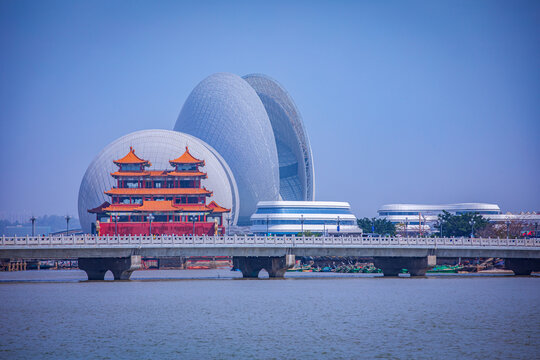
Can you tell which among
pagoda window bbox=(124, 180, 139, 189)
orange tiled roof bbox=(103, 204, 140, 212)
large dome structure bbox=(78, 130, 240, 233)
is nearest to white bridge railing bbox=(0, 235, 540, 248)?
orange tiled roof bbox=(103, 204, 140, 212)

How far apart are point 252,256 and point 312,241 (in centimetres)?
807

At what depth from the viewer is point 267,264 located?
91.6 metres

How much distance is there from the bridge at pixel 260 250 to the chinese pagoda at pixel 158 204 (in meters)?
33.8

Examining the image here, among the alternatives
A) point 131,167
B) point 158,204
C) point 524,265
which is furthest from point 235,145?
point 524,265

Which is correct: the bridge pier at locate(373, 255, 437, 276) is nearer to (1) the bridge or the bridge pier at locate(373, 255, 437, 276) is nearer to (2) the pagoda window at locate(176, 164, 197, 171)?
(1) the bridge

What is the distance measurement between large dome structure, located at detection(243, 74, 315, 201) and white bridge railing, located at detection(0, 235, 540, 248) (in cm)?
9085

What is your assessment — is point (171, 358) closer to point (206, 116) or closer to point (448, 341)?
point (448, 341)

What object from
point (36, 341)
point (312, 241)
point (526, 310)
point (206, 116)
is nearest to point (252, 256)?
point (312, 241)

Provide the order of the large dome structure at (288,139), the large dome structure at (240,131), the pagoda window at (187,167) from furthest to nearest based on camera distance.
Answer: the large dome structure at (288,139) < the large dome structure at (240,131) < the pagoda window at (187,167)

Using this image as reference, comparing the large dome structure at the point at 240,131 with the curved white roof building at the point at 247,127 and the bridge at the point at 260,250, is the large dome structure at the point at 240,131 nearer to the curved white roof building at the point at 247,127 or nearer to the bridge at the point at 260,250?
the curved white roof building at the point at 247,127

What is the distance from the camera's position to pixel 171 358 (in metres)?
39.0

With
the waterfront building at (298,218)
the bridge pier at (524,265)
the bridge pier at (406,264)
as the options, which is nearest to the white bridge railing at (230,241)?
the bridge pier at (406,264)

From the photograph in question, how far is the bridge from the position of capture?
79.8 meters

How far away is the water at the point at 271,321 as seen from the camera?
41.2 m
